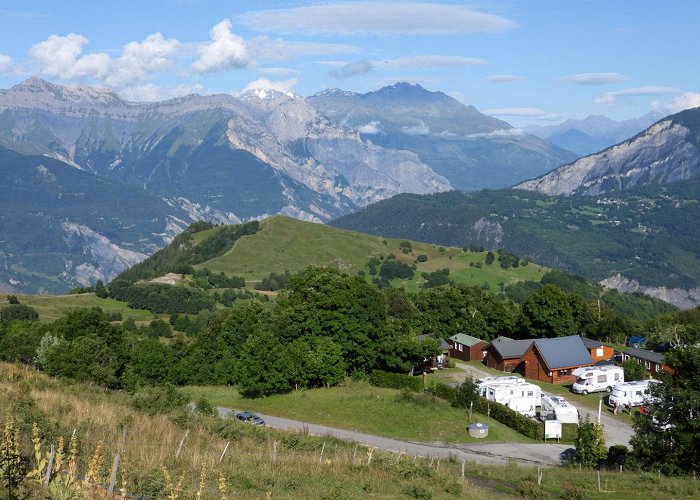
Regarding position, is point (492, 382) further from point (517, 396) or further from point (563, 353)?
point (563, 353)

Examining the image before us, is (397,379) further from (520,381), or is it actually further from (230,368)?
(230,368)

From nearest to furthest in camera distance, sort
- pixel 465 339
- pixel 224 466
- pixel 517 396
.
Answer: pixel 224 466 → pixel 517 396 → pixel 465 339

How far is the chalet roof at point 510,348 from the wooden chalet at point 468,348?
4.23 metres

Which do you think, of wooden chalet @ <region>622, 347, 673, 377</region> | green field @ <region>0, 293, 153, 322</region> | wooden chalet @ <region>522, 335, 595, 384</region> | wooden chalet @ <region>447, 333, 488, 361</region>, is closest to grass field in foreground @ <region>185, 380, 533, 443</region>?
wooden chalet @ <region>522, 335, 595, 384</region>

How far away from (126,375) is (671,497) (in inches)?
1869

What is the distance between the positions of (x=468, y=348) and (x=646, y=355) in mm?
19409

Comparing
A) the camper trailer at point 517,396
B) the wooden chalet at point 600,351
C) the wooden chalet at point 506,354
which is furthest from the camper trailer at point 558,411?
Answer: the wooden chalet at point 600,351

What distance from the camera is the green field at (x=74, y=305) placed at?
15188cm

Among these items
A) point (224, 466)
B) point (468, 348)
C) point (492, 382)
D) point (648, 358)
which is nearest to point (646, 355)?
point (648, 358)

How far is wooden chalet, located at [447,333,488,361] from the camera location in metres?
82.6

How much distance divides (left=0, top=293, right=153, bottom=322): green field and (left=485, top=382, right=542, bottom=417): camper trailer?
114m

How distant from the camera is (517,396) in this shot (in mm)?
57312

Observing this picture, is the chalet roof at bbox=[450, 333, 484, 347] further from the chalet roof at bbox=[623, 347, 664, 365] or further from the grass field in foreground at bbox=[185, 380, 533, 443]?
the grass field in foreground at bbox=[185, 380, 533, 443]

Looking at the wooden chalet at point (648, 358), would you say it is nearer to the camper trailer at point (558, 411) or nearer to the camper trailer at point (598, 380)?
the camper trailer at point (598, 380)
